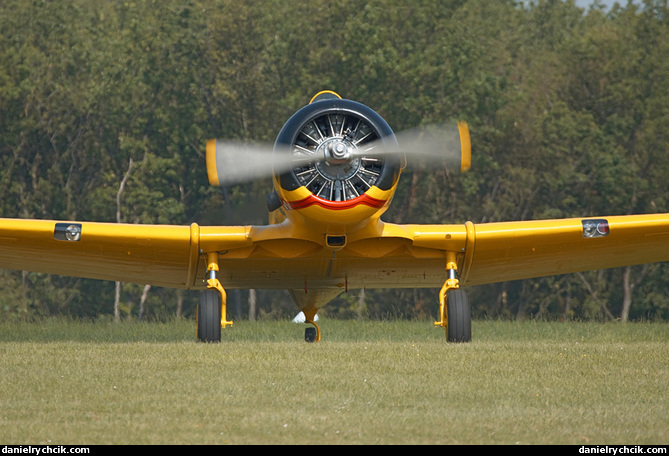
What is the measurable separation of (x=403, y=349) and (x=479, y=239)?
267 cm

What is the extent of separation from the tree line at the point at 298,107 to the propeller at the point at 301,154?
23.0 metres

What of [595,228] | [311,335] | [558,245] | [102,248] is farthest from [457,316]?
[102,248]

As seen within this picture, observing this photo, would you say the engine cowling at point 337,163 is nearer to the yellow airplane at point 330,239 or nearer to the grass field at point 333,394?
the yellow airplane at point 330,239

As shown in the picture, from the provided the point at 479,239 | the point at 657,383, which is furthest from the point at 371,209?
the point at 657,383

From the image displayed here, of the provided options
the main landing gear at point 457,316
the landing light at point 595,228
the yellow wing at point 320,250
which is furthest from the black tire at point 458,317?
the landing light at point 595,228

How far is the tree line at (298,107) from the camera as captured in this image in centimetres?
3644

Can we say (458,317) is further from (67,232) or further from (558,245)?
(67,232)

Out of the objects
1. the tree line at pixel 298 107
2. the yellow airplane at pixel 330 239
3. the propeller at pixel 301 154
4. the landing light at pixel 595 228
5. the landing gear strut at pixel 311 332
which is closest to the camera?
the propeller at pixel 301 154

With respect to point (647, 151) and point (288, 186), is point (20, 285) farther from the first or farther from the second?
point (288, 186)

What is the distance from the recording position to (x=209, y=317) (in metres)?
12.6

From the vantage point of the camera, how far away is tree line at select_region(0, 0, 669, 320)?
36.4 m

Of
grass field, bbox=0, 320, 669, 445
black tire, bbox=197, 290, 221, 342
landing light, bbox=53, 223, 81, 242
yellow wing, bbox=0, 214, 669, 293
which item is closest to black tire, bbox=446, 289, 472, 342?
grass field, bbox=0, 320, 669, 445
